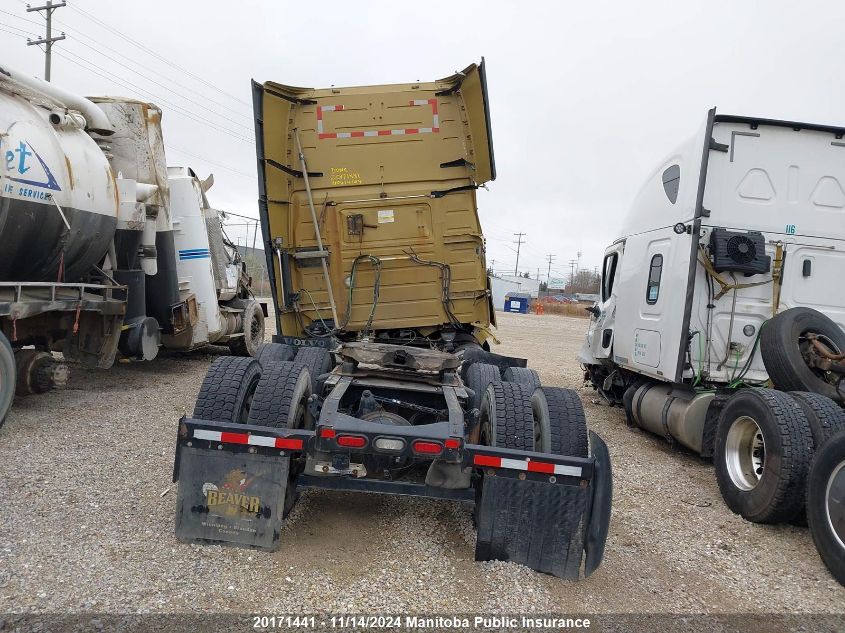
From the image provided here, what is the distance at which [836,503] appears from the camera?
3.46 metres

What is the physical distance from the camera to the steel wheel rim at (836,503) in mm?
3416

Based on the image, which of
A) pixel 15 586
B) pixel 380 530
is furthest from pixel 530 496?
pixel 15 586

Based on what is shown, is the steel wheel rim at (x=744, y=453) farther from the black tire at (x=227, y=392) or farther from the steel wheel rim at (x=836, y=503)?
the black tire at (x=227, y=392)

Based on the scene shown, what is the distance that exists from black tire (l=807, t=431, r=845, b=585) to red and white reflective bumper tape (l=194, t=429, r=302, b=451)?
Answer: 3094 mm

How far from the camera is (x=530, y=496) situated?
126 inches

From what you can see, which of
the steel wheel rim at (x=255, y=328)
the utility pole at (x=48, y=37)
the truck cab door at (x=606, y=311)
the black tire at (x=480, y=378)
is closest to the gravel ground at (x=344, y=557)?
the black tire at (x=480, y=378)

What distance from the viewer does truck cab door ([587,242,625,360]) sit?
7.78m

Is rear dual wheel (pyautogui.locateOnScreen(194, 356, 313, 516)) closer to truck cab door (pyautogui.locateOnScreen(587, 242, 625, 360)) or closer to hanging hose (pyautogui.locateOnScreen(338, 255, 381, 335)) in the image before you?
hanging hose (pyautogui.locateOnScreen(338, 255, 381, 335))

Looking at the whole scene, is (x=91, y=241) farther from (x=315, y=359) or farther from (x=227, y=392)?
(x=227, y=392)

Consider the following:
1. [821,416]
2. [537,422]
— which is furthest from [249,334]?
[821,416]

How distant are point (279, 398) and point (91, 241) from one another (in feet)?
14.0

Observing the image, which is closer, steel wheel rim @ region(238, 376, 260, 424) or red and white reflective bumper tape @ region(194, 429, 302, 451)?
red and white reflective bumper tape @ region(194, 429, 302, 451)

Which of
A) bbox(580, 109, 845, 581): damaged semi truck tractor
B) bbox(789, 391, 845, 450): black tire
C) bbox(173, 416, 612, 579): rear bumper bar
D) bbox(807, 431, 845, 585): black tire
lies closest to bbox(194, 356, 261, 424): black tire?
bbox(173, 416, 612, 579): rear bumper bar

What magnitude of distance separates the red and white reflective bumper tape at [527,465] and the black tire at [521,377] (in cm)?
173
